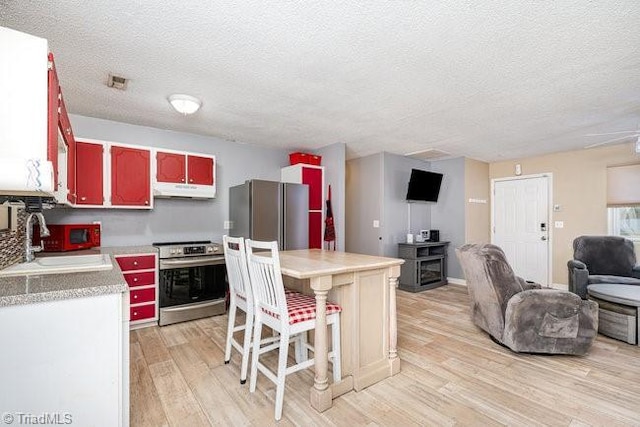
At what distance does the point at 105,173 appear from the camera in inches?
133

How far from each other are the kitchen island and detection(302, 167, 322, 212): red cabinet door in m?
2.35

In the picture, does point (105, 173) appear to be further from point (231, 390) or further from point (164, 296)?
point (231, 390)

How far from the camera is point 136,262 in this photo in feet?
10.7

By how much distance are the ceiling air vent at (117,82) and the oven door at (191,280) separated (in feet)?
5.91

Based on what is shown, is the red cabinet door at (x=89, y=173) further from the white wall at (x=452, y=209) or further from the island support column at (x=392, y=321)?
the white wall at (x=452, y=209)

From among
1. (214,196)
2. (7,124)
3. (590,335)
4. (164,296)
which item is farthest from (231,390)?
(590,335)

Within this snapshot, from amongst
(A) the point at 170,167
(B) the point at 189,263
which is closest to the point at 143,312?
(B) the point at 189,263

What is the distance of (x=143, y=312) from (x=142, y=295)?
0.19 metres

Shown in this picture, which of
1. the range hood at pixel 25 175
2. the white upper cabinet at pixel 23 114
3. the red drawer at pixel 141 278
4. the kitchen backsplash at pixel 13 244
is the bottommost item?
the red drawer at pixel 141 278

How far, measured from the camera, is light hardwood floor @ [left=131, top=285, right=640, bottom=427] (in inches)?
73.5

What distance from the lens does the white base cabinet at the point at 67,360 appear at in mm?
1241

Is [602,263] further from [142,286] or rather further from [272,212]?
[142,286]

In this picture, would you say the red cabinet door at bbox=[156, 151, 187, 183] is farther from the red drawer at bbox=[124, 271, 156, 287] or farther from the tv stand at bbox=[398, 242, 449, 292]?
the tv stand at bbox=[398, 242, 449, 292]

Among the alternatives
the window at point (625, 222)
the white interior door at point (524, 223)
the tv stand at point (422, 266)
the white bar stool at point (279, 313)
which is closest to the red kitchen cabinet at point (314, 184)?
the tv stand at point (422, 266)
